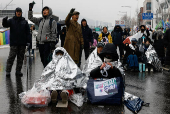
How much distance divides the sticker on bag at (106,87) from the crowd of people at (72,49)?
21cm

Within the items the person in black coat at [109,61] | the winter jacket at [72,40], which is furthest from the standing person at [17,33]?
the person in black coat at [109,61]

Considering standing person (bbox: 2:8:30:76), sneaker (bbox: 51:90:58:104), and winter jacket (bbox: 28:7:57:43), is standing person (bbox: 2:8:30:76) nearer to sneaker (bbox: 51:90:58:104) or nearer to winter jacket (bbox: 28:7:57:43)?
winter jacket (bbox: 28:7:57:43)

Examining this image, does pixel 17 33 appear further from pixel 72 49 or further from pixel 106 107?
pixel 106 107

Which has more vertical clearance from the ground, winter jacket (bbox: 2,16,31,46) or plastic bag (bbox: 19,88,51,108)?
winter jacket (bbox: 2,16,31,46)

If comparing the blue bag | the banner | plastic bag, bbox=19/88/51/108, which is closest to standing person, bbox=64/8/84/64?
the blue bag

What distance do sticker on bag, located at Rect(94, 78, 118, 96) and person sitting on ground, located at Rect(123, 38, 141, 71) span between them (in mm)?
6000

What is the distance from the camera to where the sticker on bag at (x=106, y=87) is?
20.1ft

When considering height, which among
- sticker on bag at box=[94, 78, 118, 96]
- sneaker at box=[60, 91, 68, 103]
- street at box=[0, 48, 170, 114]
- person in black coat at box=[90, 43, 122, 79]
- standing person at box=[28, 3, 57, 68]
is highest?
standing person at box=[28, 3, 57, 68]

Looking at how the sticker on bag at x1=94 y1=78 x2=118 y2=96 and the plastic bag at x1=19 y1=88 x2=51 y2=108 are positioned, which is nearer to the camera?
the plastic bag at x1=19 y1=88 x2=51 y2=108

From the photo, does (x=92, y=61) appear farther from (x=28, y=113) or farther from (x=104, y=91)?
(x=28, y=113)

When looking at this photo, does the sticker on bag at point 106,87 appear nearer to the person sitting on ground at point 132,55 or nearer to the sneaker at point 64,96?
the sneaker at point 64,96

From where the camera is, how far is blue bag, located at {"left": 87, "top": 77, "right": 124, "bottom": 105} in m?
6.11

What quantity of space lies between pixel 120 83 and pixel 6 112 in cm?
227

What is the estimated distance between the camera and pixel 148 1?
117 meters
